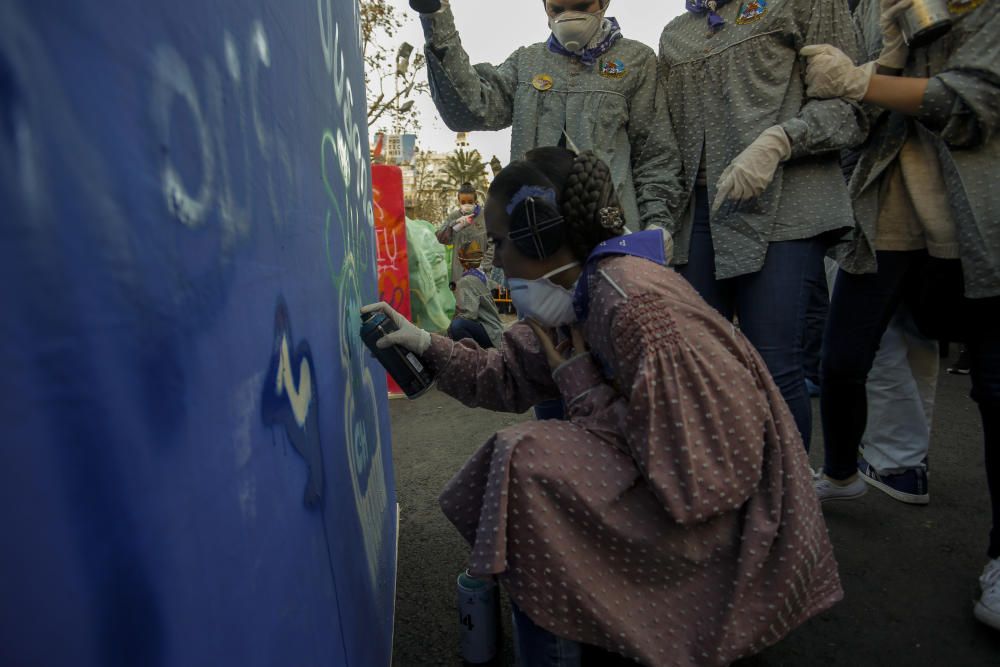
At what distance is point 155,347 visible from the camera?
1.47 ft

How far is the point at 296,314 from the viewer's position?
91 centimetres

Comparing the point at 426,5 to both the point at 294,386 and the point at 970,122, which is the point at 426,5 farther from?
the point at 970,122

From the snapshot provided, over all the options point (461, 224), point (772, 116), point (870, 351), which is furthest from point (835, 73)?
point (461, 224)

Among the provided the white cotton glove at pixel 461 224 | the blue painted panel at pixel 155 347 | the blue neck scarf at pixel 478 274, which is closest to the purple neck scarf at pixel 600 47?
the blue painted panel at pixel 155 347

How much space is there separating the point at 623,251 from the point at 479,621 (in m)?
1.02

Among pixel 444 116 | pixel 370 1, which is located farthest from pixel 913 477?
pixel 370 1

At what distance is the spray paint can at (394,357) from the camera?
4.83 feet

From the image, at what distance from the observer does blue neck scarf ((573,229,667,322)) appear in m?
1.30

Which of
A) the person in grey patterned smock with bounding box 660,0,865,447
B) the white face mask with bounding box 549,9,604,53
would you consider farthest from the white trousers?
the white face mask with bounding box 549,9,604,53

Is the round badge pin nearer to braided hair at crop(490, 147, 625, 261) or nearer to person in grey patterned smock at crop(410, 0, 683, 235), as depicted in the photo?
person in grey patterned smock at crop(410, 0, 683, 235)

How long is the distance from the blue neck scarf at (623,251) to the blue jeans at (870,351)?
41.0 inches

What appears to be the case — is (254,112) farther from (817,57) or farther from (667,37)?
(667,37)

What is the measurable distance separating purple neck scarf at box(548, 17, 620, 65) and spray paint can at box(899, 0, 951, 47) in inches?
31.7

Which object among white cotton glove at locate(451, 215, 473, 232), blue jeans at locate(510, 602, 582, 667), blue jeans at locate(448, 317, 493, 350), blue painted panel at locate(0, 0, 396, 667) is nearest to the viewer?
blue painted panel at locate(0, 0, 396, 667)
